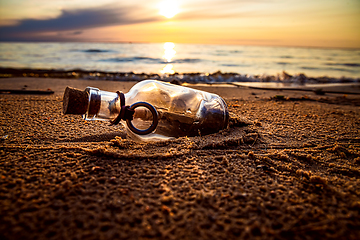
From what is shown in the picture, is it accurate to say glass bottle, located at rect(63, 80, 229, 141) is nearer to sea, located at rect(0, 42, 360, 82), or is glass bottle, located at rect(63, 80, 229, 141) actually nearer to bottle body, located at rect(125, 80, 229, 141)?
bottle body, located at rect(125, 80, 229, 141)

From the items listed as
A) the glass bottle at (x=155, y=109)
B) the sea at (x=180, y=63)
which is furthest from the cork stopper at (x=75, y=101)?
the sea at (x=180, y=63)

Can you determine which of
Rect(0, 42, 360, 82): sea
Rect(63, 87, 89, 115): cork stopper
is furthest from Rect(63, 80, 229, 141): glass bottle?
Rect(0, 42, 360, 82): sea

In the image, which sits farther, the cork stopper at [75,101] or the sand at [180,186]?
the cork stopper at [75,101]

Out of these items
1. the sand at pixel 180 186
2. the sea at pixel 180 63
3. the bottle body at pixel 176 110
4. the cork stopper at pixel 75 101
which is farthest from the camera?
the sea at pixel 180 63

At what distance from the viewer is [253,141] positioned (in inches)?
65.7

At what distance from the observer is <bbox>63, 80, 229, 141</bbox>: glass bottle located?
133 centimetres

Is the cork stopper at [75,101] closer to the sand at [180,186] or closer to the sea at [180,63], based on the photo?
the sand at [180,186]

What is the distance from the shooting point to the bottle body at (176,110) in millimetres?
1497

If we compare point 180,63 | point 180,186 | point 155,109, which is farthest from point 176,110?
point 180,63

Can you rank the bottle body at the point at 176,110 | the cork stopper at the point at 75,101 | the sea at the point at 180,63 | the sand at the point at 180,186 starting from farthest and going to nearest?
the sea at the point at 180,63, the bottle body at the point at 176,110, the cork stopper at the point at 75,101, the sand at the point at 180,186

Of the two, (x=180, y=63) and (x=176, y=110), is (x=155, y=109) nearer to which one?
(x=176, y=110)

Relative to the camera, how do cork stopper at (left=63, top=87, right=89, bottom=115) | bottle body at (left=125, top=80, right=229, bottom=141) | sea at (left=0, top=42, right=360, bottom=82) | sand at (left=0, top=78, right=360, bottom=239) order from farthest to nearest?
sea at (left=0, top=42, right=360, bottom=82), bottle body at (left=125, top=80, right=229, bottom=141), cork stopper at (left=63, top=87, right=89, bottom=115), sand at (left=0, top=78, right=360, bottom=239)

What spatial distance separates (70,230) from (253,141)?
133 cm

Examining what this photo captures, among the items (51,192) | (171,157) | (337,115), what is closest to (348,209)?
(171,157)
